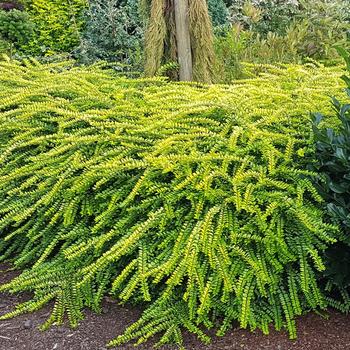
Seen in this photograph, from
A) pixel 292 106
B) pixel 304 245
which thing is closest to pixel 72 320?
pixel 304 245

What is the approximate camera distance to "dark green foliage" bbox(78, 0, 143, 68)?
296 inches

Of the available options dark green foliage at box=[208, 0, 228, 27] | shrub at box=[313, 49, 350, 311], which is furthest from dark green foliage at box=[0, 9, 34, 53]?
shrub at box=[313, 49, 350, 311]

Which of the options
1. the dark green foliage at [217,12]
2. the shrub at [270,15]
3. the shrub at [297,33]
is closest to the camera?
the shrub at [297,33]

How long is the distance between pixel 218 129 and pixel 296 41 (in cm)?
321

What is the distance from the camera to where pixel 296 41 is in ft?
19.2

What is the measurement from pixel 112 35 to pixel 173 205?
5.35m

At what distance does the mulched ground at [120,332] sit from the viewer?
2.57 meters

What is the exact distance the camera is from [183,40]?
454cm

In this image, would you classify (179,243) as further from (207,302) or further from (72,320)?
(72,320)

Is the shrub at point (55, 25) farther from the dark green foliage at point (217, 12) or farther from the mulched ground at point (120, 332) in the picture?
the mulched ground at point (120, 332)

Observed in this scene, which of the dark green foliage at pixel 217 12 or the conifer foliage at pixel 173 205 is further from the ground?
the dark green foliage at pixel 217 12

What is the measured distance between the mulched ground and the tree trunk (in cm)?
238

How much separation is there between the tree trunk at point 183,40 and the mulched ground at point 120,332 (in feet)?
7.79

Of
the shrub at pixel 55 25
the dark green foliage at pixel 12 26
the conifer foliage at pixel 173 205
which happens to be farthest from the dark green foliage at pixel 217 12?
the conifer foliage at pixel 173 205
